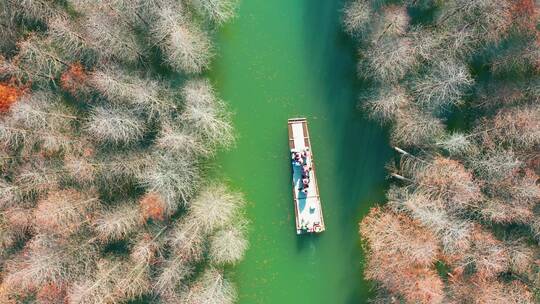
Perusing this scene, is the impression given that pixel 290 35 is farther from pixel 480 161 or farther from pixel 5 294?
pixel 5 294

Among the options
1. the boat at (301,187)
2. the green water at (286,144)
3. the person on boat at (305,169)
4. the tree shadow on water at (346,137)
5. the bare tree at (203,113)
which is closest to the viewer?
the bare tree at (203,113)

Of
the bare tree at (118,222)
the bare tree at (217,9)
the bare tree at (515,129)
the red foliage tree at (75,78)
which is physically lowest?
the bare tree at (118,222)

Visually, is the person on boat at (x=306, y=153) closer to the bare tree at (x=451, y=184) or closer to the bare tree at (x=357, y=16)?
the bare tree at (x=451, y=184)

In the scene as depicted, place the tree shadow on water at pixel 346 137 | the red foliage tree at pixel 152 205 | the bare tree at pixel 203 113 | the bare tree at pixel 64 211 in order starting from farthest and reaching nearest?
the tree shadow on water at pixel 346 137, the red foliage tree at pixel 152 205, the bare tree at pixel 203 113, the bare tree at pixel 64 211

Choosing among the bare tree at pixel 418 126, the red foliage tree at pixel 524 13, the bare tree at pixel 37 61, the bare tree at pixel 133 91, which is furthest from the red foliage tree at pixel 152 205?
the red foliage tree at pixel 524 13

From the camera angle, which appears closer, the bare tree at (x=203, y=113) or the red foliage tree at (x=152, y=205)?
the bare tree at (x=203, y=113)

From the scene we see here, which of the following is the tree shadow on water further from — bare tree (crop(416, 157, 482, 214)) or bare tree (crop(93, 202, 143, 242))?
bare tree (crop(93, 202, 143, 242))

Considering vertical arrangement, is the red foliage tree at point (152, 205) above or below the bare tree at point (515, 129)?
below
